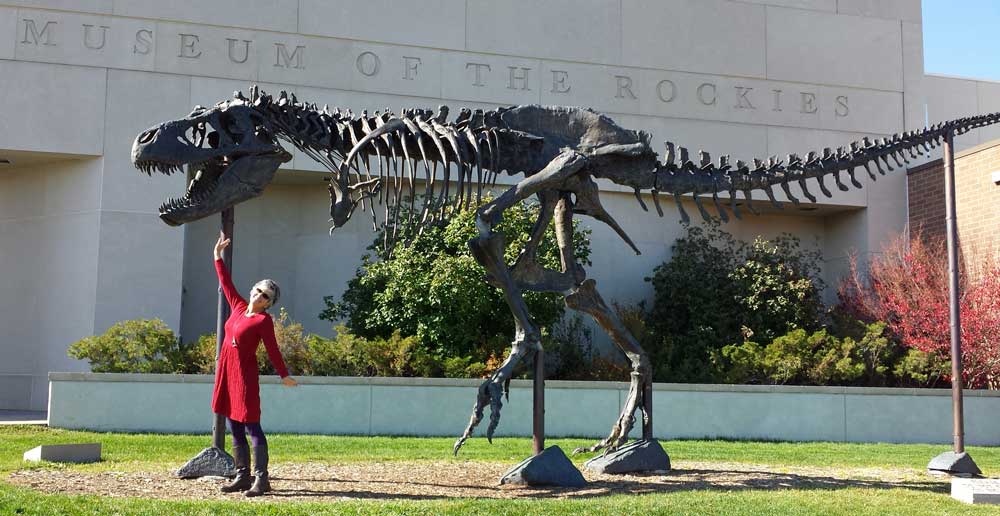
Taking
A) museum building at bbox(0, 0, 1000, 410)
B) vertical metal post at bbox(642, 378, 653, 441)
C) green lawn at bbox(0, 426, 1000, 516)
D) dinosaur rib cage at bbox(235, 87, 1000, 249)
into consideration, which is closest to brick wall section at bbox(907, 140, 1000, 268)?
museum building at bbox(0, 0, 1000, 410)

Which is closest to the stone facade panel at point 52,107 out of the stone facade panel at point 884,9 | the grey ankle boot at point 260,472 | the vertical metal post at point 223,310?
the vertical metal post at point 223,310

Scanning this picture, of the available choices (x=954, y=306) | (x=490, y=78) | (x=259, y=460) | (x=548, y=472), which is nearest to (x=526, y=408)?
(x=954, y=306)

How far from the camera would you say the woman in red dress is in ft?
26.6

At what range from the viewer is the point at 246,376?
8.10 m

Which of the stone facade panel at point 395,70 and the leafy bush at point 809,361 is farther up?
the stone facade panel at point 395,70

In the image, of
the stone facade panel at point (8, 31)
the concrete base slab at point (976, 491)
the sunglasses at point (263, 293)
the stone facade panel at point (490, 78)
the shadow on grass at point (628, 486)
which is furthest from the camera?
the stone facade panel at point (490, 78)

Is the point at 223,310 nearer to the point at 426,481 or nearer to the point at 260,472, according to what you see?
the point at 260,472

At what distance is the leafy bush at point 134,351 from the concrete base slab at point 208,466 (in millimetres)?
7866

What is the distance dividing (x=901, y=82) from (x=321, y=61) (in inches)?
568

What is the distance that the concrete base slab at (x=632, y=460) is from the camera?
10.5m

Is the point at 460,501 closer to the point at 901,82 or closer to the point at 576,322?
the point at 576,322

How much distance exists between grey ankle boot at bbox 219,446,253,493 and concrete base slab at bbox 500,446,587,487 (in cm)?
248

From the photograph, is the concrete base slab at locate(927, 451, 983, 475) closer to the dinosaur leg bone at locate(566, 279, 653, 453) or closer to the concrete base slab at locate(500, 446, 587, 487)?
the dinosaur leg bone at locate(566, 279, 653, 453)

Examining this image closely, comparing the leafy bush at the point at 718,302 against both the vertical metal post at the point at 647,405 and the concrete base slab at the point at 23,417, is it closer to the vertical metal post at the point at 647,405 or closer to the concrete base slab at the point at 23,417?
the vertical metal post at the point at 647,405
